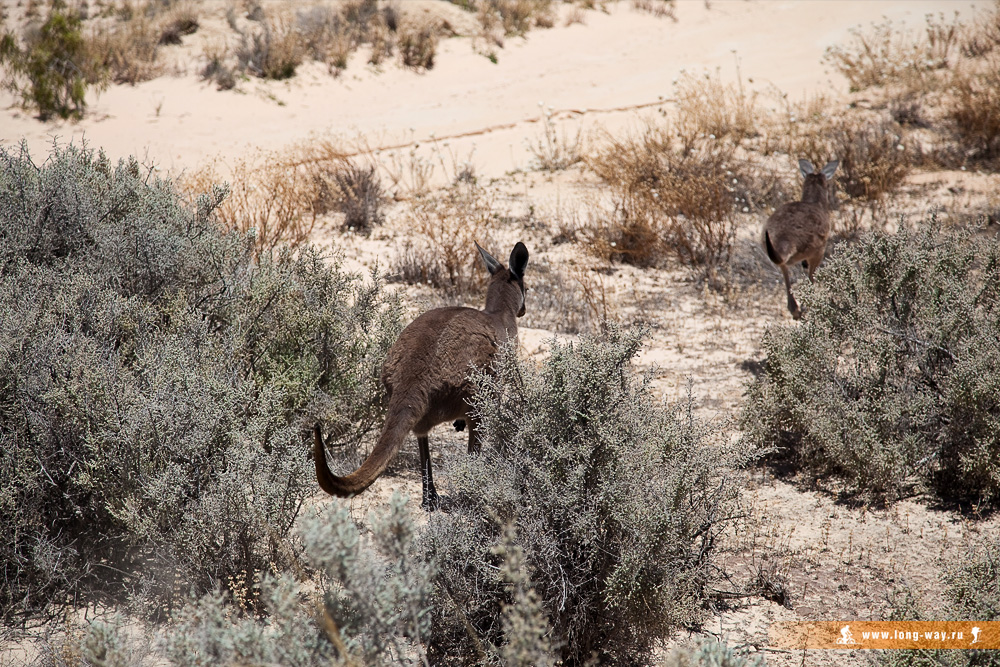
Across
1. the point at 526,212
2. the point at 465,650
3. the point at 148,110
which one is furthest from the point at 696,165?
the point at 148,110

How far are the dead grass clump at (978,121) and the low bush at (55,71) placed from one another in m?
14.5

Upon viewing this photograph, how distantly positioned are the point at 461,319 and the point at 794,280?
17.8 feet

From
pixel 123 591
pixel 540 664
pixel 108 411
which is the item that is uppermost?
pixel 108 411

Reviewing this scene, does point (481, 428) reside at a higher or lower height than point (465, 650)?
higher

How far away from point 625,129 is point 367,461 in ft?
35.4

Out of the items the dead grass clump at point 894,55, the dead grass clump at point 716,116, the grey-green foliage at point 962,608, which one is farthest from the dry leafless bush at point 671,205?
the dead grass clump at point 894,55

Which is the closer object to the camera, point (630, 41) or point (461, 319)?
point (461, 319)

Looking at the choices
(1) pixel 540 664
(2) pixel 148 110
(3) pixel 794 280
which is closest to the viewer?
(1) pixel 540 664

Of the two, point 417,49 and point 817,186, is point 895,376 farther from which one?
point 417,49

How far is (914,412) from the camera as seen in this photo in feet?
16.1

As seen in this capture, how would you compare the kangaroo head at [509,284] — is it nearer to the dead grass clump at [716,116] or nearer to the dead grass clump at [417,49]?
the dead grass clump at [716,116]

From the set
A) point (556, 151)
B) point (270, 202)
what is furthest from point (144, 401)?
point (556, 151)

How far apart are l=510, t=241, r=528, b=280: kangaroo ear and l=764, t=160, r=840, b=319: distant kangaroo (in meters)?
2.63

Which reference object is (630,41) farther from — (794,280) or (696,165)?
(794,280)
